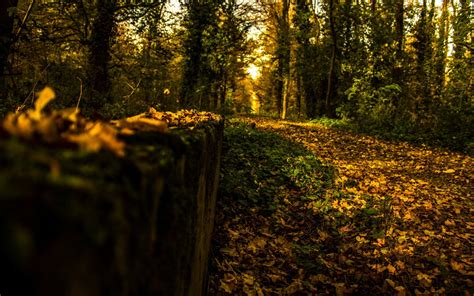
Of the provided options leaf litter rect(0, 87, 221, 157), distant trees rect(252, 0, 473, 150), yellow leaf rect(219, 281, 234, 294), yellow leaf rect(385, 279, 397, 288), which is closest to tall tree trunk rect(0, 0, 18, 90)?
yellow leaf rect(219, 281, 234, 294)

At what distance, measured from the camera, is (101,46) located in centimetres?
716

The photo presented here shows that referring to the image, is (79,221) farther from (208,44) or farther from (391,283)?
(208,44)

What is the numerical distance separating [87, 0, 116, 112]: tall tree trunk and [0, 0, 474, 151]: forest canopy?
24 millimetres

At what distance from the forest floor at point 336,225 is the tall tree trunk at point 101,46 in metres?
3.13

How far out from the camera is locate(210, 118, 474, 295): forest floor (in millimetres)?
3545

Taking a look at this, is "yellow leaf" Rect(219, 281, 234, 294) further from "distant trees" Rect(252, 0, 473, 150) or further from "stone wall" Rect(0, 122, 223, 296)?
"distant trees" Rect(252, 0, 473, 150)

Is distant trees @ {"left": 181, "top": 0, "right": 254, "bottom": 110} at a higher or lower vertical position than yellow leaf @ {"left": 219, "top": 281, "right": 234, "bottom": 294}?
higher

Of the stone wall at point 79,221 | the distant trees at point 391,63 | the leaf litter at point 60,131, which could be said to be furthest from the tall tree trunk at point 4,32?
the distant trees at point 391,63

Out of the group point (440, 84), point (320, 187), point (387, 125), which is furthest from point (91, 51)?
point (440, 84)

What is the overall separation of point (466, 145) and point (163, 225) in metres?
11.9

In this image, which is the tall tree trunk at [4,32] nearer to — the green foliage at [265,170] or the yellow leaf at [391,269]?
the green foliage at [265,170]

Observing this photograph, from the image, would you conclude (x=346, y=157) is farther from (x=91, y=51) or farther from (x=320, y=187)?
(x=91, y=51)

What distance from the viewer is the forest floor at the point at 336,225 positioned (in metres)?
3.54

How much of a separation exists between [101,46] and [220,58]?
569 cm
